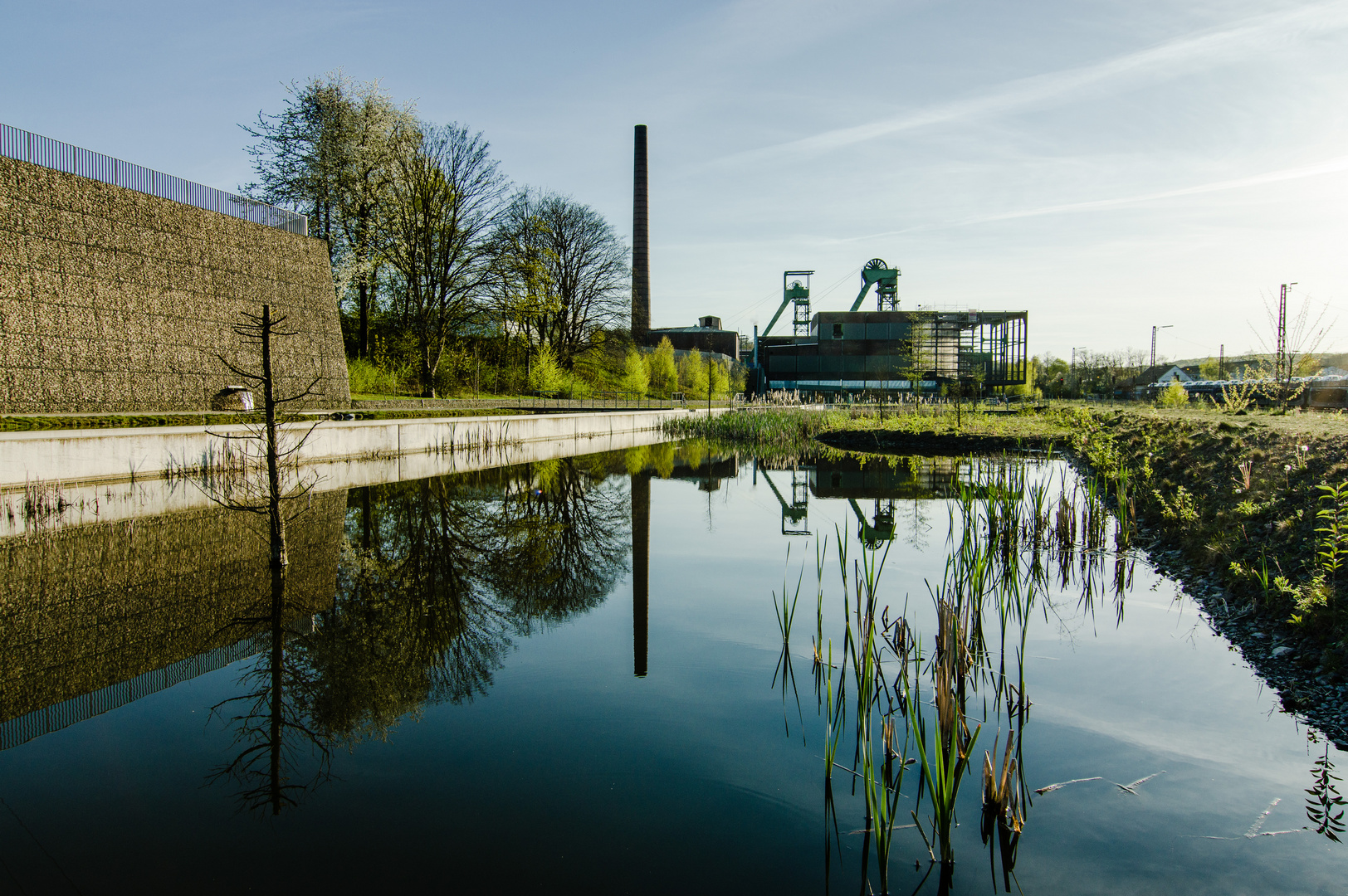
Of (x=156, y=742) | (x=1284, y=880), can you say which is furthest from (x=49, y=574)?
(x=1284, y=880)

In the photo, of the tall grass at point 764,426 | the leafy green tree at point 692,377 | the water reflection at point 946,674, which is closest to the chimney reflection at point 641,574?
Answer: the water reflection at point 946,674

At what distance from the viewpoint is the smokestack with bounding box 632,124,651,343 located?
151 ft

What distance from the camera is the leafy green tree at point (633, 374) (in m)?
42.6

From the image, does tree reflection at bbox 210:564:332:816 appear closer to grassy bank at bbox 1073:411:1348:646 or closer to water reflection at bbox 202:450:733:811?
water reflection at bbox 202:450:733:811

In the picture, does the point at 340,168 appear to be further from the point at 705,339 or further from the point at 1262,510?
the point at 705,339

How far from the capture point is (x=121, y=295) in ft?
52.2

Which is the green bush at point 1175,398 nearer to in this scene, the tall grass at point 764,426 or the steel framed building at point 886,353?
the tall grass at point 764,426

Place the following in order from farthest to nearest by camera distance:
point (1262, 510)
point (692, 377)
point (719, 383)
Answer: point (719, 383), point (692, 377), point (1262, 510)

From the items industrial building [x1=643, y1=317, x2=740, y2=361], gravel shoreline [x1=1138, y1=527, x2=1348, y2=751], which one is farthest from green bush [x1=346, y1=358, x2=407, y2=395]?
industrial building [x1=643, y1=317, x2=740, y2=361]

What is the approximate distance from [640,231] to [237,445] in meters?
36.8

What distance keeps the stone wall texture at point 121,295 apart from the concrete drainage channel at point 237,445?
3602mm

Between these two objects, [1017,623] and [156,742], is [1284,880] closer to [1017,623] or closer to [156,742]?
[1017,623]

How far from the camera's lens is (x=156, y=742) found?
3.64 m

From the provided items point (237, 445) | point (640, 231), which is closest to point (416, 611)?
point (237, 445)
